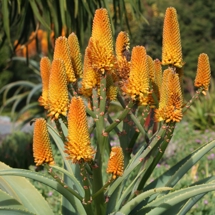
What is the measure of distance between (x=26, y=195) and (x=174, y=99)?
0.65m

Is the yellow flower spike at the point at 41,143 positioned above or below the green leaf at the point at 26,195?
above

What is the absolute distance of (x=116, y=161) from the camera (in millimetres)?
1276

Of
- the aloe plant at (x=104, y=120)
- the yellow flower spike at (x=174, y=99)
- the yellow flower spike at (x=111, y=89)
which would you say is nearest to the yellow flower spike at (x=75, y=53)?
the aloe plant at (x=104, y=120)

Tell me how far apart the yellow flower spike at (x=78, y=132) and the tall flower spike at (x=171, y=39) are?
0.39 meters

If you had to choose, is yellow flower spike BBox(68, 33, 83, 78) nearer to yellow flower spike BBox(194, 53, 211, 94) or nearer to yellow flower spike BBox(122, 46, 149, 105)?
yellow flower spike BBox(122, 46, 149, 105)

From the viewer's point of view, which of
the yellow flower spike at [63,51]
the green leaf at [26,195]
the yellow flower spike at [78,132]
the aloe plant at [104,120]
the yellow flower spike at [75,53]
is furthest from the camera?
the green leaf at [26,195]

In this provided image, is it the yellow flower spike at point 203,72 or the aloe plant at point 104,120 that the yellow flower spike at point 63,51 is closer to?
the aloe plant at point 104,120

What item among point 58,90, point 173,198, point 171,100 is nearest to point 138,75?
point 171,100

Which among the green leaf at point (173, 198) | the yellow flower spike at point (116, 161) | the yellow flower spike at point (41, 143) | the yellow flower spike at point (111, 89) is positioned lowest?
the green leaf at point (173, 198)

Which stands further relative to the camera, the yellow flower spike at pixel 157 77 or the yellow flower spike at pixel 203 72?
the yellow flower spike at pixel 157 77

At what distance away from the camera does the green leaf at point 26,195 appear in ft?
5.47

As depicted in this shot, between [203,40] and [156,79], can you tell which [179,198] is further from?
[203,40]

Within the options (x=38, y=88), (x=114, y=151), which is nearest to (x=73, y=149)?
(x=114, y=151)

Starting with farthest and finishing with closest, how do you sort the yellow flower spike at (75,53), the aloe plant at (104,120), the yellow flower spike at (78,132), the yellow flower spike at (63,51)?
1. the yellow flower spike at (75,53)
2. the yellow flower spike at (63,51)
3. the aloe plant at (104,120)
4. the yellow flower spike at (78,132)
